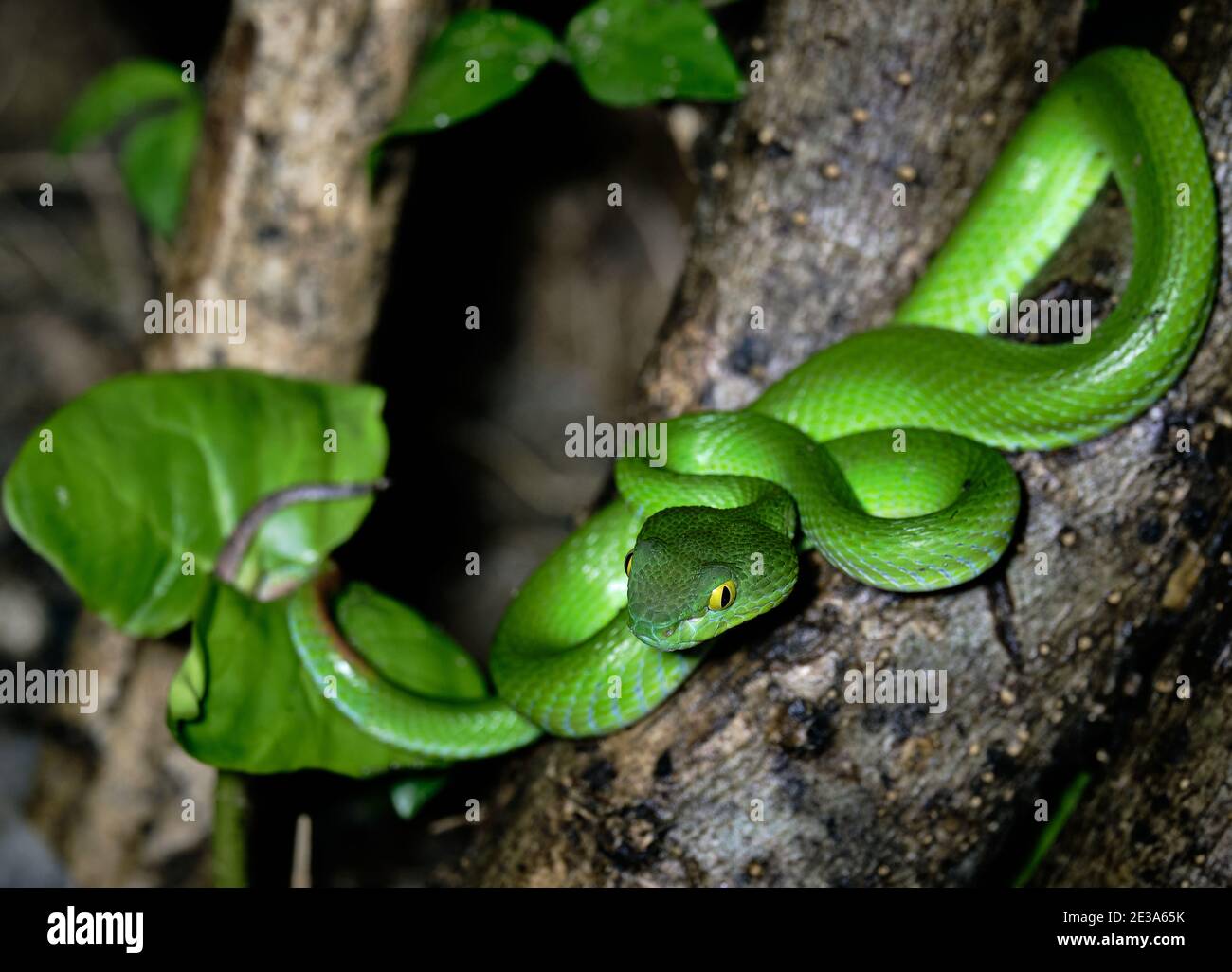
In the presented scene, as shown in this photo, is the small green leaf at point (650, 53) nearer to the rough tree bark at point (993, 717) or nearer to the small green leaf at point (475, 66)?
the small green leaf at point (475, 66)

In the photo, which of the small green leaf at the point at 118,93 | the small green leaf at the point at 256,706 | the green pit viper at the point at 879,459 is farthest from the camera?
the small green leaf at the point at 118,93

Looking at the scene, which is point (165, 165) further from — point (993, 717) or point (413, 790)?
point (993, 717)

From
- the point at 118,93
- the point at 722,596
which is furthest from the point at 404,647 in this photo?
the point at 118,93

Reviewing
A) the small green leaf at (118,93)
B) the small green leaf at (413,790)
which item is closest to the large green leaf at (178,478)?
the small green leaf at (413,790)

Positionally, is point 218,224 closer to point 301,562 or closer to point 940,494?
point 301,562

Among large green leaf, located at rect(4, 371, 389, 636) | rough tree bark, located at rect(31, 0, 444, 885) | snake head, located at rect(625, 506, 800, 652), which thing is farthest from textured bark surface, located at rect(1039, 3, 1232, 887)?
rough tree bark, located at rect(31, 0, 444, 885)

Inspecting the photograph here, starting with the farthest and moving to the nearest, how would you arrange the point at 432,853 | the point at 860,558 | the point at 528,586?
1. the point at 432,853
2. the point at 528,586
3. the point at 860,558

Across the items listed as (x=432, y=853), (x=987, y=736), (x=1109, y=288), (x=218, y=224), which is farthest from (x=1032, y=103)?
(x=432, y=853)
